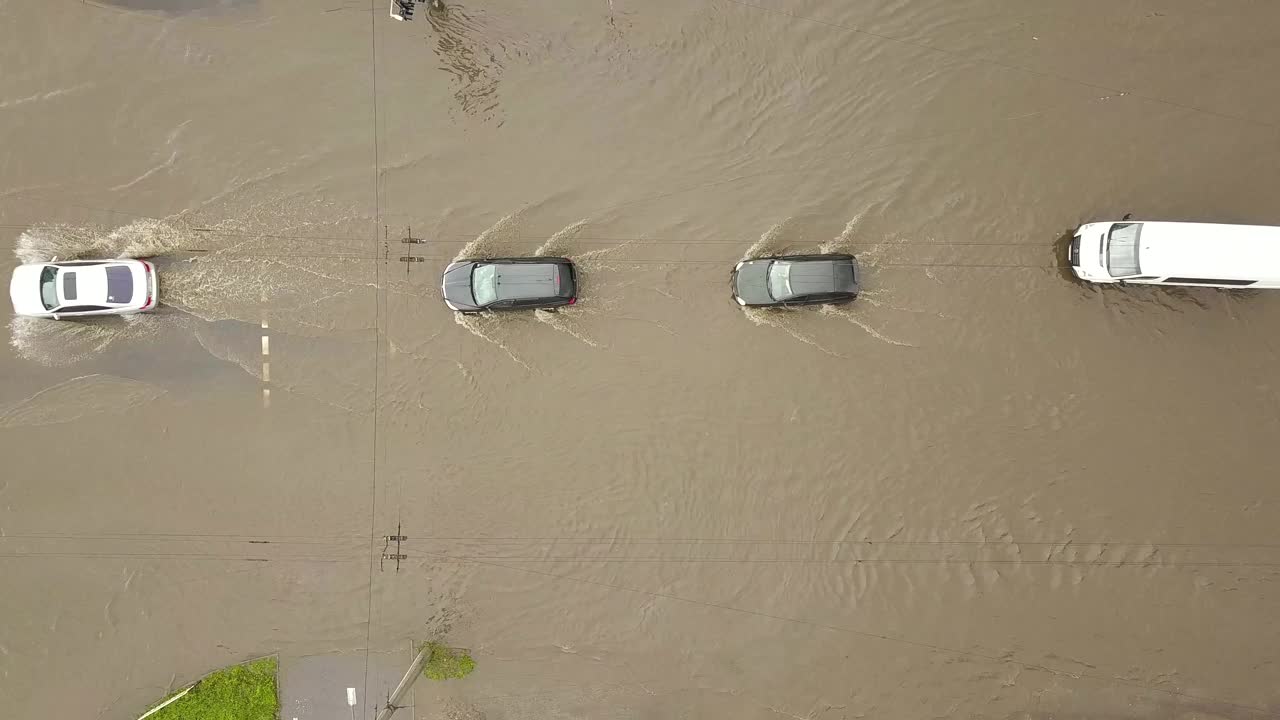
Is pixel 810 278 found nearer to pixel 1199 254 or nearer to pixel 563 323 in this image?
pixel 563 323

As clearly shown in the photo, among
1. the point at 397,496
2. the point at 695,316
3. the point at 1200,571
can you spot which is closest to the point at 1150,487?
the point at 1200,571

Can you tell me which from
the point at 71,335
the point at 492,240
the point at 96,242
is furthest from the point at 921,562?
the point at 96,242

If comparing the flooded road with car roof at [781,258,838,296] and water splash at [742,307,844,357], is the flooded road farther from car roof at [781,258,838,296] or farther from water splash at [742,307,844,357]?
car roof at [781,258,838,296]

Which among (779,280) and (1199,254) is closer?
(1199,254)

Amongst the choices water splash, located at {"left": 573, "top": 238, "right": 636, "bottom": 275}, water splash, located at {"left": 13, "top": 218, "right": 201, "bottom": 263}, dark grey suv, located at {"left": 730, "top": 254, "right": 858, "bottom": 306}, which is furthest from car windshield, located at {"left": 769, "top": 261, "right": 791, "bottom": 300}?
water splash, located at {"left": 13, "top": 218, "right": 201, "bottom": 263}

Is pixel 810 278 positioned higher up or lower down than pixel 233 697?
higher up

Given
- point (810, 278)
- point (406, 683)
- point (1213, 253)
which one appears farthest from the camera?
point (406, 683)
